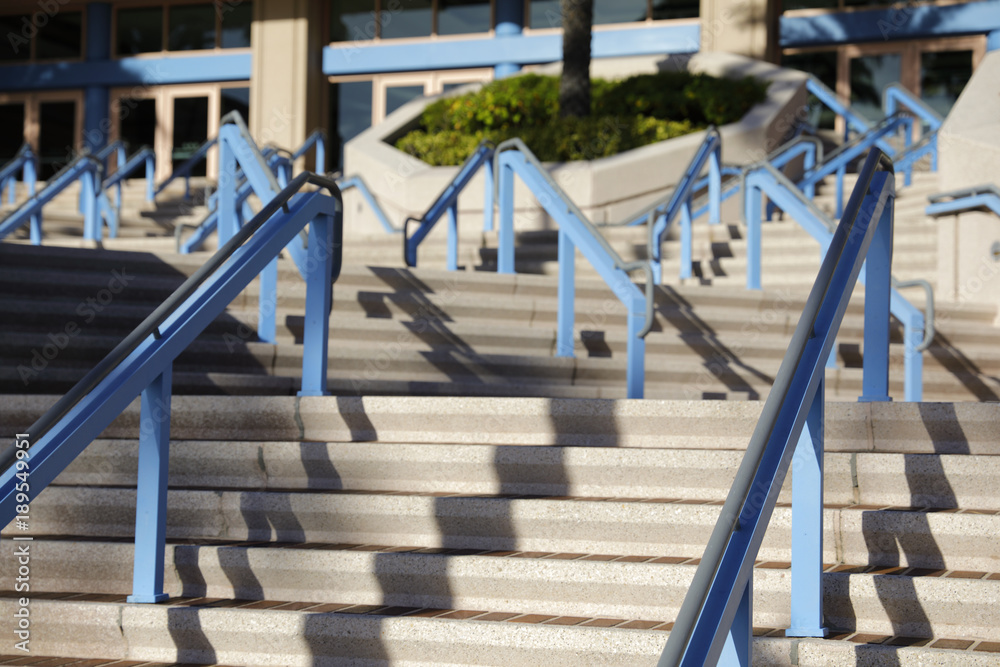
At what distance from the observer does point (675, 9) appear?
18.3 meters

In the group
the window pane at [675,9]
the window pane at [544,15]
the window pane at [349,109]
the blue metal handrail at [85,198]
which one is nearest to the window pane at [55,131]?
the window pane at [349,109]

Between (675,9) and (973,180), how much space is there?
12.0 m

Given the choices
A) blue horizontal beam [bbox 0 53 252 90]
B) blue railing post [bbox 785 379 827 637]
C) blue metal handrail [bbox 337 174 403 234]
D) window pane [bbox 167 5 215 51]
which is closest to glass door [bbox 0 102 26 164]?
blue horizontal beam [bbox 0 53 252 90]

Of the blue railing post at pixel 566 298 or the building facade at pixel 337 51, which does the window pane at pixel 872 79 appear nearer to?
the building facade at pixel 337 51

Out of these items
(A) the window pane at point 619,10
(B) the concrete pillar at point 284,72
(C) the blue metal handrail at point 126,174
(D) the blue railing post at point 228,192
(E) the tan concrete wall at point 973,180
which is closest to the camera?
(D) the blue railing post at point 228,192

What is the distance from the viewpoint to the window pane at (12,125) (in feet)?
70.8

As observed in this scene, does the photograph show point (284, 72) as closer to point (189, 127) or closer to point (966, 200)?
point (189, 127)

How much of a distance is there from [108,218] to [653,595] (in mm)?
9988

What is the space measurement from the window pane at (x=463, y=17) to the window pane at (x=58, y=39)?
773 cm

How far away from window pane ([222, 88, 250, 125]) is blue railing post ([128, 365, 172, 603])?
59.6 ft

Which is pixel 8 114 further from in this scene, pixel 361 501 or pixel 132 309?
pixel 361 501

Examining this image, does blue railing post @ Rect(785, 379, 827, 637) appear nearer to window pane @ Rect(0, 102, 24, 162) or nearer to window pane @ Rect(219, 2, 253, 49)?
window pane @ Rect(219, 2, 253, 49)

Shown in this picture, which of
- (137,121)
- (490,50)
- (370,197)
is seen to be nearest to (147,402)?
(370,197)

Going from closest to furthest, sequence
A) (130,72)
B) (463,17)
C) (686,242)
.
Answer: (686,242)
(463,17)
(130,72)
